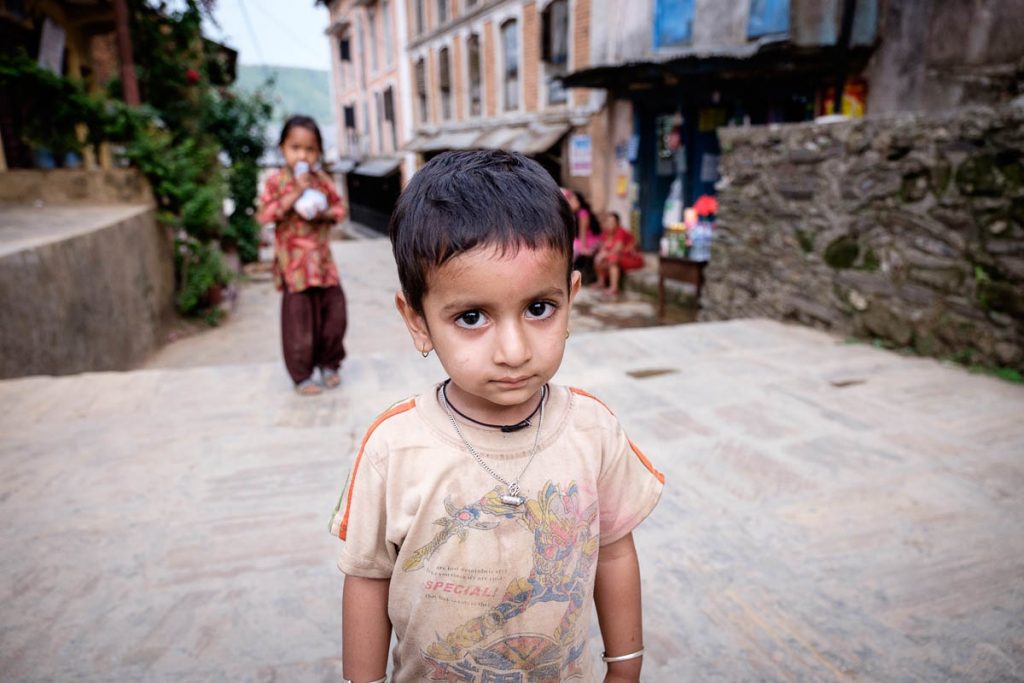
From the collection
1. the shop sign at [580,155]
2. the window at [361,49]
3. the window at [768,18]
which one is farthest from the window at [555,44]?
the window at [361,49]

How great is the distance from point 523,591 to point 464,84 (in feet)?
61.7

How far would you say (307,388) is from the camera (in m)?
4.01

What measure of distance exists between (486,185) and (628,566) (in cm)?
80

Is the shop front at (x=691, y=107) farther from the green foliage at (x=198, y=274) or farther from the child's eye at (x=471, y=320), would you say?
the child's eye at (x=471, y=320)

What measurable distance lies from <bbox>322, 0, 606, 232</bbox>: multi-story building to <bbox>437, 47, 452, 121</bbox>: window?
0.11ft

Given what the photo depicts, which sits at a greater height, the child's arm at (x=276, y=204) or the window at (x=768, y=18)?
the window at (x=768, y=18)

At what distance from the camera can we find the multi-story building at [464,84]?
12.8 m

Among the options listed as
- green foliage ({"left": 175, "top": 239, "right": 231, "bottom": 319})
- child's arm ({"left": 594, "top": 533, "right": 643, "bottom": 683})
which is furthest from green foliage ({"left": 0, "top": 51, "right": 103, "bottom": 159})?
child's arm ({"left": 594, "top": 533, "right": 643, "bottom": 683})

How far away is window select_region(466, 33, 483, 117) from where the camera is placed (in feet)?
57.0

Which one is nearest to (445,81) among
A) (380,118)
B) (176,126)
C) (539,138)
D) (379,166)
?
(379,166)

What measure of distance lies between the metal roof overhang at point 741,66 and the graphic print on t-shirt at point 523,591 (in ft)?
24.9

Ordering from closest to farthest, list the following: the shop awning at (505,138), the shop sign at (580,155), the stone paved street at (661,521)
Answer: the stone paved street at (661,521) < the shop sign at (580,155) < the shop awning at (505,138)

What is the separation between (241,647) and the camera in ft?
6.21

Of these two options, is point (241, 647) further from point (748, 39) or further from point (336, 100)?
point (336, 100)
